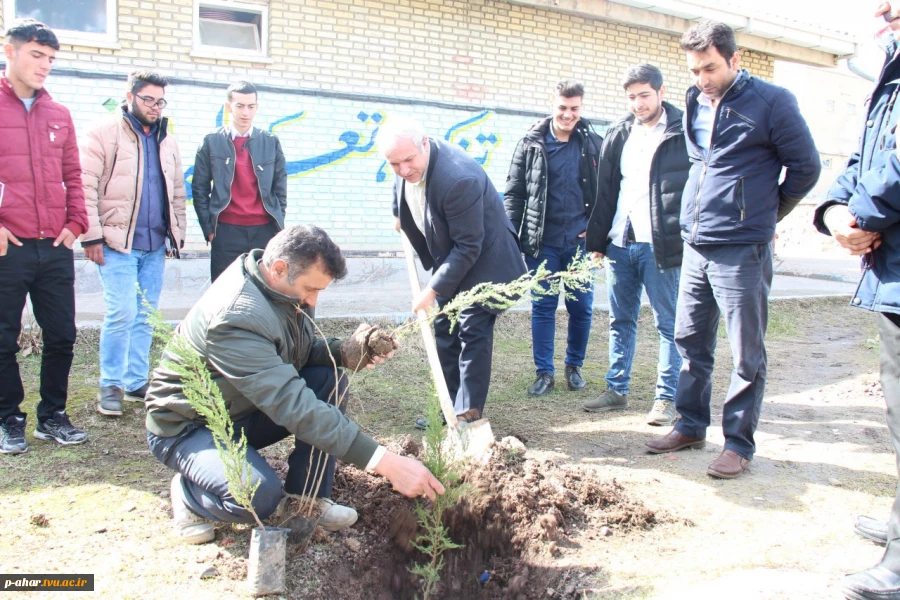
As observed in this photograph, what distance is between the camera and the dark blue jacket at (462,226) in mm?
4004

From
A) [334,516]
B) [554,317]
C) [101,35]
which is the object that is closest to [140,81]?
[334,516]

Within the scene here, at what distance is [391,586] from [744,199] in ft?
8.28

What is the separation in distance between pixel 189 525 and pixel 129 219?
2409 mm

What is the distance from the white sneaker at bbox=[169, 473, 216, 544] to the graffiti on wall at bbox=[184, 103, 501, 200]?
606cm

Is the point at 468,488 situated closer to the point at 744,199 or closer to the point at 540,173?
the point at 744,199

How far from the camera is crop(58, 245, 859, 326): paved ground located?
7.80m

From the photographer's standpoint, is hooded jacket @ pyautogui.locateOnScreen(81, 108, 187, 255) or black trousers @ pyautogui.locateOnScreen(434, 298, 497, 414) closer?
black trousers @ pyautogui.locateOnScreen(434, 298, 497, 414)

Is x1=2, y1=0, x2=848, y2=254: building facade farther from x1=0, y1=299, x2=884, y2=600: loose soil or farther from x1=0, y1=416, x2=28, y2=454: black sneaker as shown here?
x1=0, y1=416, x2=28, y2=454: black sneaker

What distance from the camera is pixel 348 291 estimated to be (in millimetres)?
9484

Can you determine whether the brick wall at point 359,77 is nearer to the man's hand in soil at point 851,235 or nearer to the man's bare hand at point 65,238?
the man's bare hand at point 65,238

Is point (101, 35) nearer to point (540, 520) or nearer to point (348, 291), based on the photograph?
point (348, 291)

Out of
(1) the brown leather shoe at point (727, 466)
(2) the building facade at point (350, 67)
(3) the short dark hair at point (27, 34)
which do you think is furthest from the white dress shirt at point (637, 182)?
(2) the building facade at point (350, 67)

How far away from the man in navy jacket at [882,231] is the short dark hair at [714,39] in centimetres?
94

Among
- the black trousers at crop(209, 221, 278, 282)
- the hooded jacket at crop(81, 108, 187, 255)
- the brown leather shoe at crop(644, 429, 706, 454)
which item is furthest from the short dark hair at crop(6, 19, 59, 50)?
the brown leather shoe at crop(644, 429, 706, 454)
